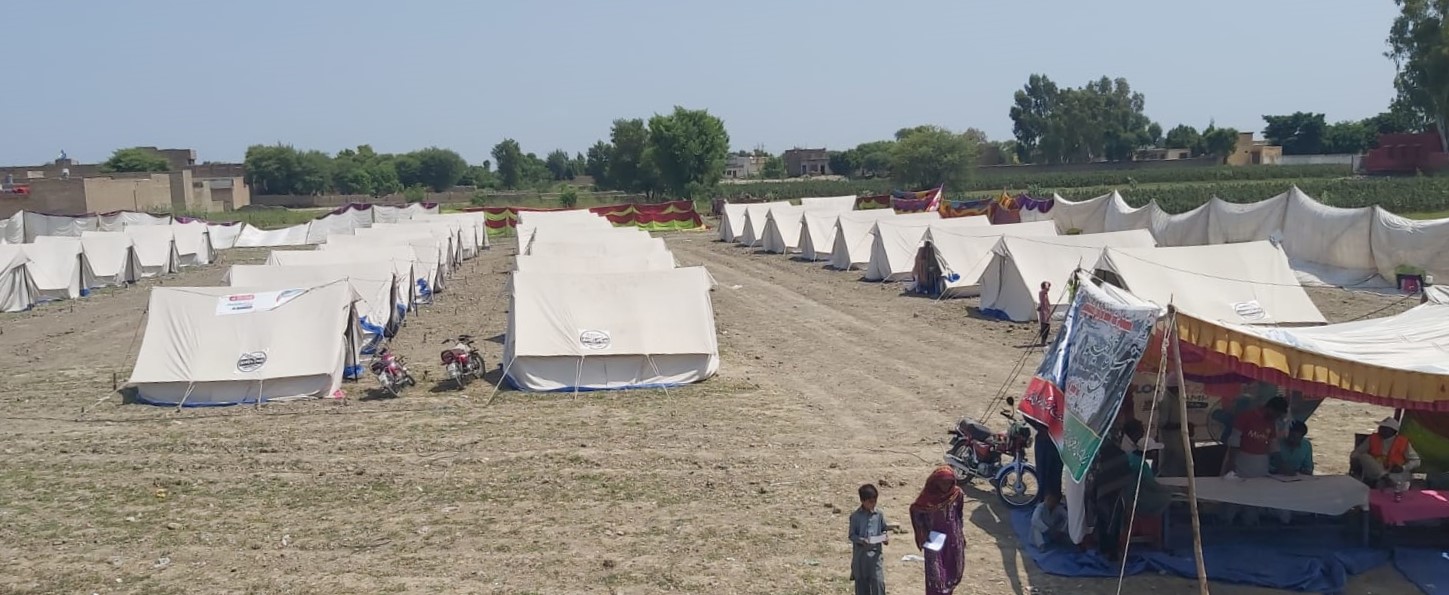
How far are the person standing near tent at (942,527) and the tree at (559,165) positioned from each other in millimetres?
146464

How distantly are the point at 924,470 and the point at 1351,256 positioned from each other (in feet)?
58.3

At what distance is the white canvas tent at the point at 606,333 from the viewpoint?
48.6 feet

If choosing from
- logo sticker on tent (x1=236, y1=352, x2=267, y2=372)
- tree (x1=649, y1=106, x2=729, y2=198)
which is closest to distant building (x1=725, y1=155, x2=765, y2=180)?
tree (x1=649, y1=106, x2=729, y2=198)

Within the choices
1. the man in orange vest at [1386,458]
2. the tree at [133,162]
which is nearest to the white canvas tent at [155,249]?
the man in orange vest at [1386,458]

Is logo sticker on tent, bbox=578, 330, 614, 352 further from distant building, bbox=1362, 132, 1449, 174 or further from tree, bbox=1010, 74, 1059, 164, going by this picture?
tree, bbox=1010, 74, 1059, 164

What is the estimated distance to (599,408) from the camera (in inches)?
539

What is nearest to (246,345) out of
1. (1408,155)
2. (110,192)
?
(110,192)

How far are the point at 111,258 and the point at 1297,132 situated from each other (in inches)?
3651

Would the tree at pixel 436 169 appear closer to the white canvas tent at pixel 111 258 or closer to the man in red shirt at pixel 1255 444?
the white canvas tent at pixel 111 258

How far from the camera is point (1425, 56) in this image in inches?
2053

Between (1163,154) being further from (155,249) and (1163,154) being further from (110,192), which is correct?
(155,249)

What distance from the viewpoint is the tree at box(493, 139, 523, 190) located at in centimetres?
12331

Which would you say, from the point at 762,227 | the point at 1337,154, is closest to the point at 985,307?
the point at 762,227

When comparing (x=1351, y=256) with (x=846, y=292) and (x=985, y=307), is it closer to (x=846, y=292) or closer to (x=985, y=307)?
(x=985, y=307)
